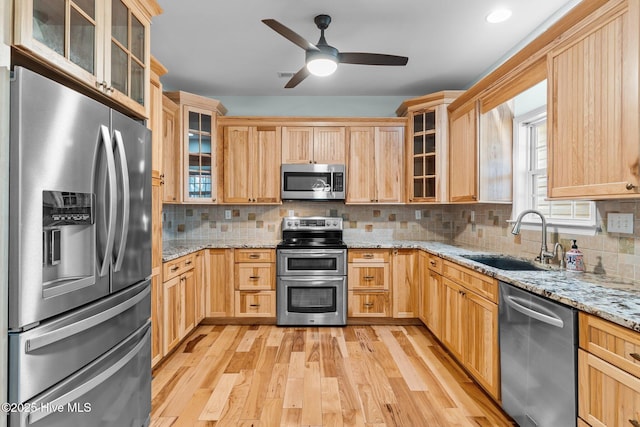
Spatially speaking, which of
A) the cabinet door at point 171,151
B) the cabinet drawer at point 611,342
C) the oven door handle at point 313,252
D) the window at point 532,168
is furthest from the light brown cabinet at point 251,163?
the cabinet drawer at point 611,342

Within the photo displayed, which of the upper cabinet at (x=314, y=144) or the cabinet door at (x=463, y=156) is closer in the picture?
the cabinet door at (x=463, y=156)

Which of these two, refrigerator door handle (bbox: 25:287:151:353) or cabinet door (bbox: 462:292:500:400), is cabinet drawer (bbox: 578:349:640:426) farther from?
refrigerator door handle (bbox: 25:287:151:353)

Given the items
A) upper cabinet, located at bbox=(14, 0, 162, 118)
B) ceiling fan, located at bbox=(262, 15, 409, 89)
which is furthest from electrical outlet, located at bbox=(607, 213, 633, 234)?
upper cabinet, located at bbox=(14, 0, 162, 118)

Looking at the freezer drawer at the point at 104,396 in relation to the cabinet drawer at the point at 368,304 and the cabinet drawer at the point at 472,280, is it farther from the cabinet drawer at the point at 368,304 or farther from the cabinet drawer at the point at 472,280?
the cabinet drawer at the point at 368,304

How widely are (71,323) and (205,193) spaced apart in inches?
100

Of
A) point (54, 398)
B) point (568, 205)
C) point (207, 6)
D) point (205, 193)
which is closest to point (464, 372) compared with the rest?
point (568, 205)

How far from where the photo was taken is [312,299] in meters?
3.49

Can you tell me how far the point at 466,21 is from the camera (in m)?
2.43

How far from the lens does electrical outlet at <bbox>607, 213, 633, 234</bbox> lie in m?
1.81

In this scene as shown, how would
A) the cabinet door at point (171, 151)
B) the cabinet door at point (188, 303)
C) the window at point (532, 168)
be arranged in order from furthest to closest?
1. the cabinet door at point (171, 151)
2. the cabinet door at point (188, 303)
3. the window at point (532, 168)

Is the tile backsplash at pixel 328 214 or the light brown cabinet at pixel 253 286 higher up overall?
the tile backsplash at pixel 328 214

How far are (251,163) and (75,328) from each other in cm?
274

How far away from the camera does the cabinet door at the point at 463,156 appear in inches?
118

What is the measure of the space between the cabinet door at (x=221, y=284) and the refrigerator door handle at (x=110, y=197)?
215 centimetres
